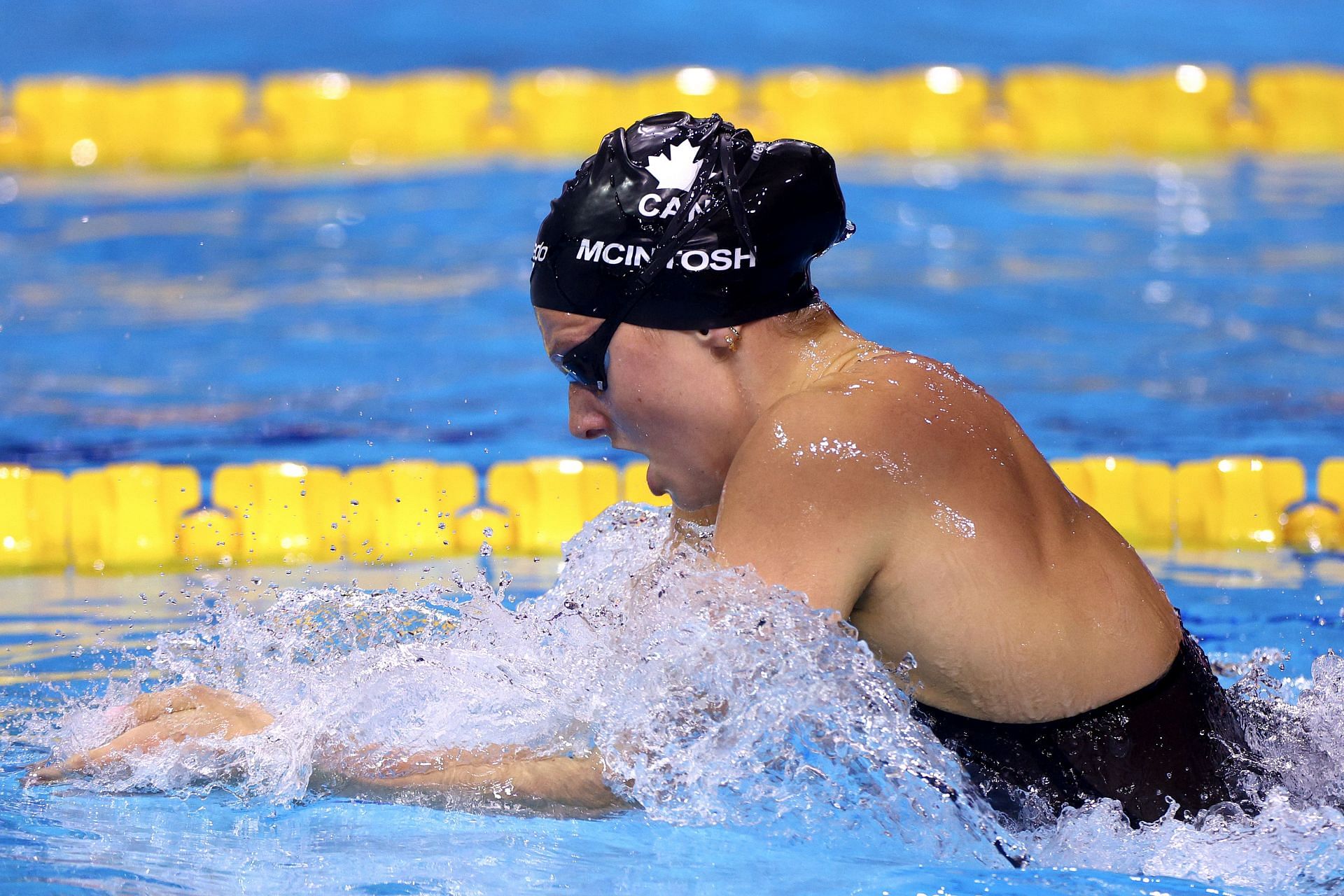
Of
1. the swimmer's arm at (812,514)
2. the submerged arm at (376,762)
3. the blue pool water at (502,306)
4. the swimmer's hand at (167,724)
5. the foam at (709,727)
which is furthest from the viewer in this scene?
the blue pool water at (502,306)

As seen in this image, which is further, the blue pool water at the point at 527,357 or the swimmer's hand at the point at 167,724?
the swimmer's hand at the point at 167,724

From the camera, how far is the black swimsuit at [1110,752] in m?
1.91

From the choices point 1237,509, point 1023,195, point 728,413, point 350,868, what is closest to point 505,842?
point 350,868

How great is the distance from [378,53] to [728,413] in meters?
9.23

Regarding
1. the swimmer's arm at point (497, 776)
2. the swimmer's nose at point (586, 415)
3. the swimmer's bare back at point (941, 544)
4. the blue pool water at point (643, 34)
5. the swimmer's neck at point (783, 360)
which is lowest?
the swimmer's arm at point (497, 776)

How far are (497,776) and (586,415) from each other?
1.62ft

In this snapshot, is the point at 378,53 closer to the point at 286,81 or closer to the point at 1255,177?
the point at 286,81

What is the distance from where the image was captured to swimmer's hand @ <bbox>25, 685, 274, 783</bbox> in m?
2.20

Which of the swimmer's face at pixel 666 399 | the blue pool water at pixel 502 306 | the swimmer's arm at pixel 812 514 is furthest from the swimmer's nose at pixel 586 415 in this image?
the blue pool water at pixel 502 306

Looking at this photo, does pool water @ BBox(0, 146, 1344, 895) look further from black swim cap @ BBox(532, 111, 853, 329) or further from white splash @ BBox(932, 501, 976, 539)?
black swim cap @ BBox(532, 111, 853, 329)

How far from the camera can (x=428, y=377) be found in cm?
591

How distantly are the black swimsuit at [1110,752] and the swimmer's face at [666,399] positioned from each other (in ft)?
1.38

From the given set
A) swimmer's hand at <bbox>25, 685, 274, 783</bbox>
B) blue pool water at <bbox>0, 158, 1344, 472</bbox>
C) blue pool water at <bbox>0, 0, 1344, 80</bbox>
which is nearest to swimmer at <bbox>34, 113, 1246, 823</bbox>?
swimmer's hand at <bbox>25, 685, 274, 783</bbox>

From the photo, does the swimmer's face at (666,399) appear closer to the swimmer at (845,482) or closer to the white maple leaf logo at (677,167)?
the swimmer at (845,482)
